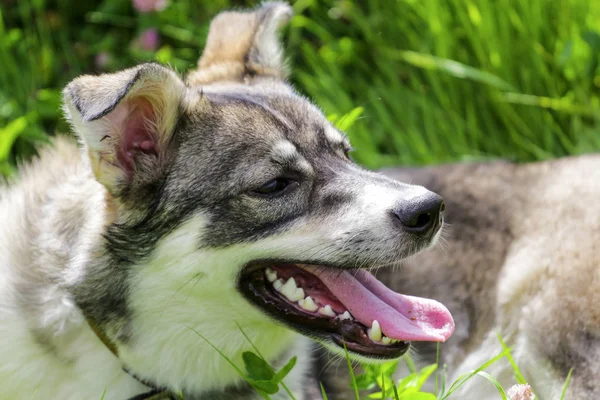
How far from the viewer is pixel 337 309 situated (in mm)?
2779

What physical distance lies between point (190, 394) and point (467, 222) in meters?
1.67

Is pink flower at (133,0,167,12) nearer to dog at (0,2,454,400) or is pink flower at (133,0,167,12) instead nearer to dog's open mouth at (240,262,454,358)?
dog at (0,2,454,400)

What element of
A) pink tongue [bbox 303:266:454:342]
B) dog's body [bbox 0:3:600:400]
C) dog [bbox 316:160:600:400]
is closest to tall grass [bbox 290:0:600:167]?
dog [bbox 316:160:600:400]

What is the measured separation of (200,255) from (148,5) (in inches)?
127

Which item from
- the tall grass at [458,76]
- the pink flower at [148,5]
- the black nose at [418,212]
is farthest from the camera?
the pink flower at [148,5]

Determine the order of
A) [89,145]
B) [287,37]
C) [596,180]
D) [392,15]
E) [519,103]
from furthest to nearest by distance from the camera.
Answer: [287,37] → [392,15] → [519,103] → [596,180] → [89,145]

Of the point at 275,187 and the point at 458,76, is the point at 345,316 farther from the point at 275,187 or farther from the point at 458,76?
the point at 458,76

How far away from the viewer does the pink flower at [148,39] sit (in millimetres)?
5523

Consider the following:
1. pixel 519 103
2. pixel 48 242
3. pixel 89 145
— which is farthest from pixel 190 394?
pixel 519 103

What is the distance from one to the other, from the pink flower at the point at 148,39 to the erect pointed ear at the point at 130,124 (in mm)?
2830

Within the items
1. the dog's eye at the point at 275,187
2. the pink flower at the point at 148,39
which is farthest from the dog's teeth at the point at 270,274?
the pink flower at the point at 148,39

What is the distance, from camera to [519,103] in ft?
16.8

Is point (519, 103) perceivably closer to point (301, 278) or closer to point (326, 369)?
point (326, 369)

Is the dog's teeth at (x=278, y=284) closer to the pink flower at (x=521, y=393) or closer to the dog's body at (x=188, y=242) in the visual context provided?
the dog's body at (x=188, y=242)
